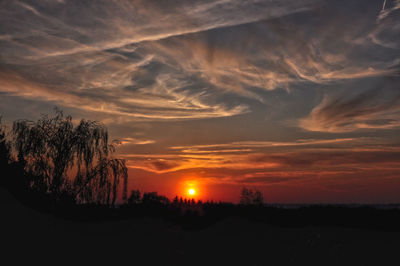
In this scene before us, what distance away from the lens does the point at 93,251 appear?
13805 mm

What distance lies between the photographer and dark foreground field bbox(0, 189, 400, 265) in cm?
1228

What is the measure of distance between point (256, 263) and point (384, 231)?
4171 millimetres

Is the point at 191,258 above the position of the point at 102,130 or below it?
below

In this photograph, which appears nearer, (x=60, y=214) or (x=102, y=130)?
(x=60, y=214)

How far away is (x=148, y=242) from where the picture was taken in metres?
14.0

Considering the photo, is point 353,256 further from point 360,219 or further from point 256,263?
point 256,263

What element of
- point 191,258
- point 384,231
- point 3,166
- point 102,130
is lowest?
point 191,258

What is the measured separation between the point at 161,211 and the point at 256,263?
152 inches

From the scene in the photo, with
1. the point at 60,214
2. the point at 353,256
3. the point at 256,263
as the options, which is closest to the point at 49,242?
the point at 60,214

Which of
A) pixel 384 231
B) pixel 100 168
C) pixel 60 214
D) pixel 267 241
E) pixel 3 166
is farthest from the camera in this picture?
pixel 100 168

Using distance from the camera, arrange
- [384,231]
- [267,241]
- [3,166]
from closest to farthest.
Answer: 1. [384,231]
2. [267,241]
3. [3,166]

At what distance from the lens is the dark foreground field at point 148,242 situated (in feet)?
40.3

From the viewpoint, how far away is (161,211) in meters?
14.0

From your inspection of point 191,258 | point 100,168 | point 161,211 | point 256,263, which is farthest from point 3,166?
point 256,263
